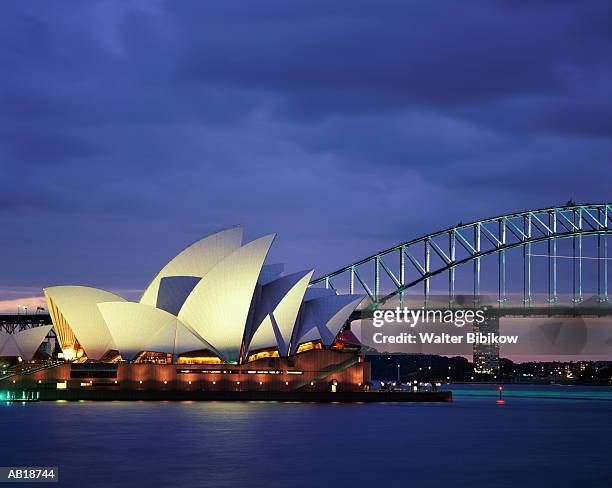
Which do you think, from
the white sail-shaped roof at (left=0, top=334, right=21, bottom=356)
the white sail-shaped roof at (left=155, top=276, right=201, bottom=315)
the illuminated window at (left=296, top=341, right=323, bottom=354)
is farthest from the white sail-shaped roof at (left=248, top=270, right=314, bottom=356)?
the white sail-shaped roof at (left=0, top=334, right=21, bottom=356)

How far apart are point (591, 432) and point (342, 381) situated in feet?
115

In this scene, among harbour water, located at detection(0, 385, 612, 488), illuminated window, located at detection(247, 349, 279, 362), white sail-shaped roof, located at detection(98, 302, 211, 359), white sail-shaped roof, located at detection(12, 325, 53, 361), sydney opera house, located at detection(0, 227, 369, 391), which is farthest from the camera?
white sail-shaped roof, located at detection(12, 325, 53, 361)

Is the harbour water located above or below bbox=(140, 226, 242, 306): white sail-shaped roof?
below

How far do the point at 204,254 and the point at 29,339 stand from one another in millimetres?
35878

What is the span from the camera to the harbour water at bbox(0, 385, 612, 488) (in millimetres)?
41500

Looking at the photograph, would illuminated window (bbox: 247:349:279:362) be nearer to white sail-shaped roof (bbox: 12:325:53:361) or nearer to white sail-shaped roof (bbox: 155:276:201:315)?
white sail-shaped roof (bbox: 155:276:201:315)

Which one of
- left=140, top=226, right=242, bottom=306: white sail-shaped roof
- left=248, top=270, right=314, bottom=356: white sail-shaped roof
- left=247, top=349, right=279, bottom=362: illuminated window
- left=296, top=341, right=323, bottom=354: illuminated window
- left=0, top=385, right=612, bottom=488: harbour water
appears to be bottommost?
left=0, top=385, right=612, bottom=488: harbour water

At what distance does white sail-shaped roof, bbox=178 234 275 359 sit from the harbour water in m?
11.3

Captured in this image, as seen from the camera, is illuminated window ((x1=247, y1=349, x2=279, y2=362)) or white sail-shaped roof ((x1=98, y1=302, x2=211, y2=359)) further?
illuminated window ((x1=247, y1=349, x2=279, y2=362))

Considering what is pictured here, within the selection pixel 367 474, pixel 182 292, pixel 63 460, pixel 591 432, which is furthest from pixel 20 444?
pixel 182 292

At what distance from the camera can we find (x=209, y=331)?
92562 mm

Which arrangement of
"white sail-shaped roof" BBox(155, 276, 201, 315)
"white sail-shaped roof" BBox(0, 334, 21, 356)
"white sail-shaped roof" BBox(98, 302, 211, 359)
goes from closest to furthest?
"white sail-shaped roof" BBox(98, 302, 211, 359) → "white sail-shaped roof" BBox(155, 276, 201, 315) → "white sail-shaped roof" BBox(0, 334, 21, 356)

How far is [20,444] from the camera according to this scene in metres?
52.1

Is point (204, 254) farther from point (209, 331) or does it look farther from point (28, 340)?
point (28, 340)
